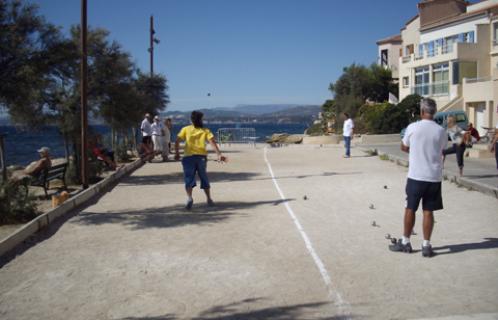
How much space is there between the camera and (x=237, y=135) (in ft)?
117

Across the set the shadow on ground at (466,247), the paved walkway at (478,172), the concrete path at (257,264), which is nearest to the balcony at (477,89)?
the paved walkway at (478,172)

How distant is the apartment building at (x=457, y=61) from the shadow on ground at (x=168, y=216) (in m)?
26.2

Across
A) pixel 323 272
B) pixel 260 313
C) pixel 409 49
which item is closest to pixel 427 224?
pixel 323 272

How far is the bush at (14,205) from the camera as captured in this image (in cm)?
935

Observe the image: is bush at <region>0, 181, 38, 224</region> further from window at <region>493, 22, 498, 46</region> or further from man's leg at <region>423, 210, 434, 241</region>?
window at <region>493, 22, 498, 46</region>

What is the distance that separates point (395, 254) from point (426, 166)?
1.18m

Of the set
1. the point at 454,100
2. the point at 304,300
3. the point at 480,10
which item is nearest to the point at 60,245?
the point at 304,300

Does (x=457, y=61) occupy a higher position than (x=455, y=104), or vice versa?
(x=457, y=61)

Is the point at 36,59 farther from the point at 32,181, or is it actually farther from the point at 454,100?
the point at 454,100

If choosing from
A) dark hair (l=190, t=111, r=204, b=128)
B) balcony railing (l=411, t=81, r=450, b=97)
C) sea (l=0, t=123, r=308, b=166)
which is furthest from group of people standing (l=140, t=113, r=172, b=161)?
balcony railing (l=411, t=81, r=450, b=97)

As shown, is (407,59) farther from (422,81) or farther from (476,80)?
(476,80)

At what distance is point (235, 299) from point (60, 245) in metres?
3.53

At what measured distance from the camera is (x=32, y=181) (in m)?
11.9

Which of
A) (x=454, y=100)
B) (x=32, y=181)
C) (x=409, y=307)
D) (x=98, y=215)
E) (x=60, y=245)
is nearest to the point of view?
(x=409, y=307)
